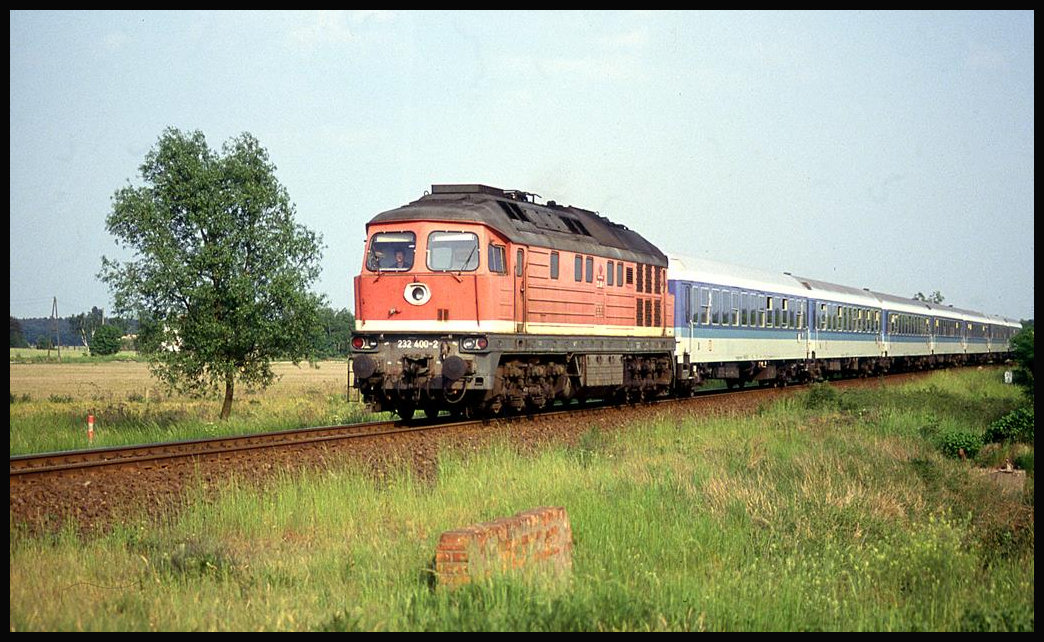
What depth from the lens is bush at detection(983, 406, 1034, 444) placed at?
19.5 meters

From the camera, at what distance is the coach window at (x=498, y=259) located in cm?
1905

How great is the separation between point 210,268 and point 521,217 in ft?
25.7

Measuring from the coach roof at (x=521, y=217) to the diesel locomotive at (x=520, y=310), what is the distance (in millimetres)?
39

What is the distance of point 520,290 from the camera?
779 inches

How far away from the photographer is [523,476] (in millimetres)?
13992

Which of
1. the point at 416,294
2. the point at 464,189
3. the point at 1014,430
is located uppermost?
the point at 464,189

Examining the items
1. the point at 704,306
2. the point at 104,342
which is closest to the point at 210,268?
the point at 704,306

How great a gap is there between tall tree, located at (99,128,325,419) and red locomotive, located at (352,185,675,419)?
17.5 ft

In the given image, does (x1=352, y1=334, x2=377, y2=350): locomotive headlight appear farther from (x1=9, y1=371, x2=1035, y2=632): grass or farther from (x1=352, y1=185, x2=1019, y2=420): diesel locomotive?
(x1=9, y1=371, x2=1035, y2=632): grass

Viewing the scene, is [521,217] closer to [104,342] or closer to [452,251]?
[452,251]

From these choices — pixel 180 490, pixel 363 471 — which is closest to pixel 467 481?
pixel 363 471

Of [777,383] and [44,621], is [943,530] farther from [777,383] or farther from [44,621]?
[777,383]

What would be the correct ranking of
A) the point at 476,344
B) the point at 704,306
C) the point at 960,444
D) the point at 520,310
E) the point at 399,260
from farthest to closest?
the point at 704,306
the point at 520,310
the point at 399,260
the point at 960,444
the point at 476,344
